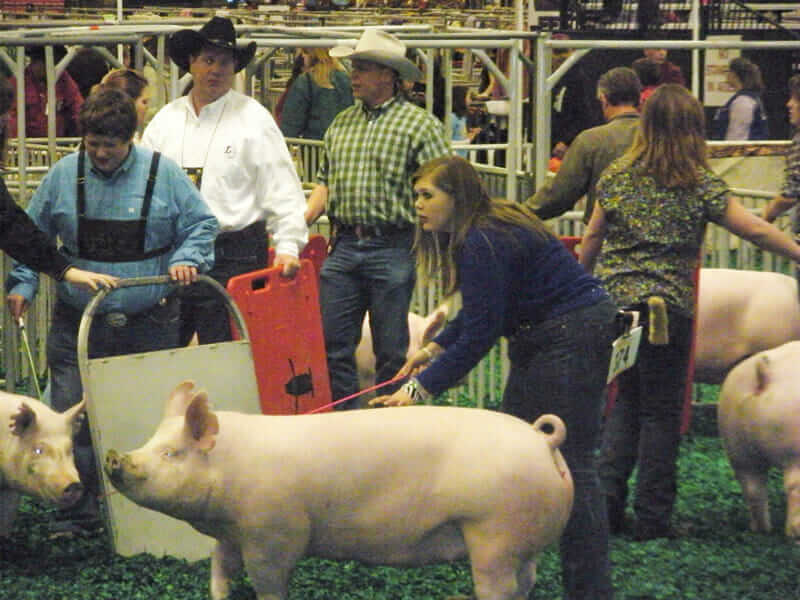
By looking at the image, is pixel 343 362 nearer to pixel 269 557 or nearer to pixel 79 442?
pixel 79 442

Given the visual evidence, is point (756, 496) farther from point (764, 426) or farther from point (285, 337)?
point (285, 337)

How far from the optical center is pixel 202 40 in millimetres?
6586

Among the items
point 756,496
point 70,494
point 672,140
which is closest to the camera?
point 70,494

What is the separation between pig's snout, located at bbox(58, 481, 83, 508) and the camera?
5.34 m

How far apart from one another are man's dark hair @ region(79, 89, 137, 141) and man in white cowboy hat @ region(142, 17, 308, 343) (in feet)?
2.63

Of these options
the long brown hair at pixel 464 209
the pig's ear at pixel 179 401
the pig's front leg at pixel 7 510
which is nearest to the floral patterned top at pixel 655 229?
the long brown hair at pixel 464 209

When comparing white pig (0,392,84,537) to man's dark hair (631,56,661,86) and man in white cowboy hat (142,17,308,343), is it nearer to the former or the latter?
man in white cowboy hat (142,17,308,343)

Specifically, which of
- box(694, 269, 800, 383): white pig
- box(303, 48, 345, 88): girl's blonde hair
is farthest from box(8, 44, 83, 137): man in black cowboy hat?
box(694, 269, 800, 383): white pig

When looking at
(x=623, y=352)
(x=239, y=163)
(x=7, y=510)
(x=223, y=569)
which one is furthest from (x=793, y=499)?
(x=7, y=510)

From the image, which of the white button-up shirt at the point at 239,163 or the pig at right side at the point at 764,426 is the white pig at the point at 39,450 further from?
the pig at right side at the point at 764,426

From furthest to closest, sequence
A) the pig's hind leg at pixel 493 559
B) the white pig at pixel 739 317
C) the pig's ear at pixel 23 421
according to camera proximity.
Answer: the white pig at pixel 739 317
the pig's ear at pixel 23 421
the pig's hind leg at pixel 493 559

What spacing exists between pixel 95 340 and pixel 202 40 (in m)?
1.43

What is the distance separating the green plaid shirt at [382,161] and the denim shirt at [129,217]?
1139mm

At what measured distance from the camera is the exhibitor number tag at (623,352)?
511cm
